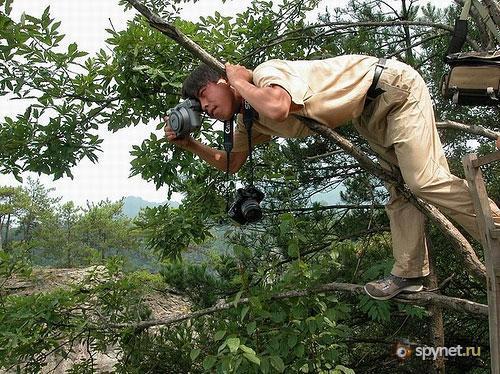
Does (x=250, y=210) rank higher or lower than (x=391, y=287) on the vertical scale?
higher

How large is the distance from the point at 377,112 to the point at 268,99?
55 centimetres

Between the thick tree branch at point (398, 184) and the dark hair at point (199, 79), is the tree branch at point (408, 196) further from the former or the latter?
the dark hair at point (199, 79)

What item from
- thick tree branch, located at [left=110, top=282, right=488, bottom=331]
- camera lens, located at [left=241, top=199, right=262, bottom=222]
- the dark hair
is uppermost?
the dark hair

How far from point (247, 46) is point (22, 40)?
68.1 inches

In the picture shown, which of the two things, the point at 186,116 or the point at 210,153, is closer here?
the point at 186,116

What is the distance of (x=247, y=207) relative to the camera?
2.34 metres

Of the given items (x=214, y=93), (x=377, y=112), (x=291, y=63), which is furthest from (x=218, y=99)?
(x=377, y=112)

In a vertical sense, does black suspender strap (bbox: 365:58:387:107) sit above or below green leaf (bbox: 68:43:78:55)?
below

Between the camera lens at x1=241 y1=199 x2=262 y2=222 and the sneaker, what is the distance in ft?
1.93

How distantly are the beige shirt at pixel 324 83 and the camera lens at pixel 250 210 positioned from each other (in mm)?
398

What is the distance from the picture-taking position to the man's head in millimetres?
2146

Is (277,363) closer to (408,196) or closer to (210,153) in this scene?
(408,196)
